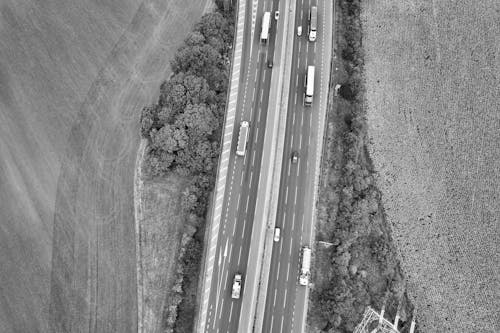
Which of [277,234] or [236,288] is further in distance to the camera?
[277,234]

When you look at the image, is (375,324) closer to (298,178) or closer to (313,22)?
(298,178)

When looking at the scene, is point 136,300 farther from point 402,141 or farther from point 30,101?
point 402,141

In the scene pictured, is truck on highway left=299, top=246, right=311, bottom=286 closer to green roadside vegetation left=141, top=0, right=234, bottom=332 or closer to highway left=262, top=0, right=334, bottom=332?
highway left=262, top=0, right=334, bottom=332

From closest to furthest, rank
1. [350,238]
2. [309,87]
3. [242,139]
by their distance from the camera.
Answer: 1. [350,238]
2. [242,139]
3. [309,87]

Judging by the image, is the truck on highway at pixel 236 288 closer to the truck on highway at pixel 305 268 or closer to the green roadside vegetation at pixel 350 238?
the truck on highway at pixel 305 268

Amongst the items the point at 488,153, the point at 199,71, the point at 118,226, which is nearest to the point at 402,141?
the point at 488,153

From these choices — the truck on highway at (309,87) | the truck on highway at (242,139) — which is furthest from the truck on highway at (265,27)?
the truck on highway at (242,139)

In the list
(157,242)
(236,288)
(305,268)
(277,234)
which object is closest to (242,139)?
(277,234)

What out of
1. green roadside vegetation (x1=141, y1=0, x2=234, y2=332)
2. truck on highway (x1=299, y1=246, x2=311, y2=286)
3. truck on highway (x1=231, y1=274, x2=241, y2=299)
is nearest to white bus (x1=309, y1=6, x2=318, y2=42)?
green roadside vegetation (x1=141, y1=0, x2=234, y2=332)
